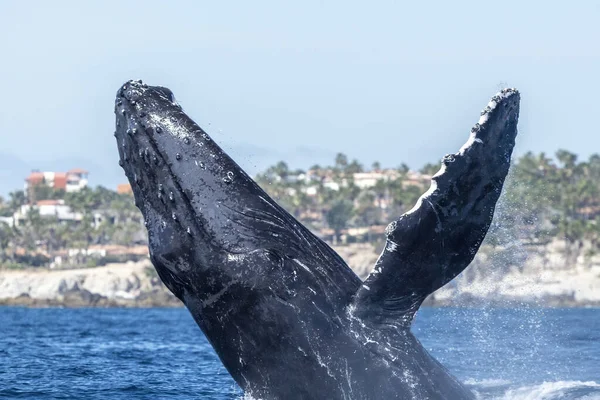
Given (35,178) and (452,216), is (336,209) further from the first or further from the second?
(452,216)

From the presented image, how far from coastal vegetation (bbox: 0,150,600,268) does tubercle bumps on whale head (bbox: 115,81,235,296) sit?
287 feet

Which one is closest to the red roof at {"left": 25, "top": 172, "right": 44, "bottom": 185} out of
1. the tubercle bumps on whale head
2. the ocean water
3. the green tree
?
the green tree

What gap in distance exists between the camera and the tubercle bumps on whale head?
25.8 ft

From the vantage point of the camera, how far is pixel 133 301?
115 m

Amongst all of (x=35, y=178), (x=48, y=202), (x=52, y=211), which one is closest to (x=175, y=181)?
(x=52, y=211)

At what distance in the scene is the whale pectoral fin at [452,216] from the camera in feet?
23.8

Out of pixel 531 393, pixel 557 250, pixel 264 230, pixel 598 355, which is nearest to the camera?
pixel 264 230

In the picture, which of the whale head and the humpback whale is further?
the whale head

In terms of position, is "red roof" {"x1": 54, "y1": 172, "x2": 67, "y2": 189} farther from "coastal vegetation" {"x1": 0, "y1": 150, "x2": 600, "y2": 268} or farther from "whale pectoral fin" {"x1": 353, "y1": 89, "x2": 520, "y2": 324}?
"whale pectoral fin" {"x1": 353, "y1": 89, "x2": 520, "y2": 324}

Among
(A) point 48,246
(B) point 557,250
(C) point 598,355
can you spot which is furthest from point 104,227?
(C) point 598,355

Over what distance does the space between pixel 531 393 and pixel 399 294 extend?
12.4 ft

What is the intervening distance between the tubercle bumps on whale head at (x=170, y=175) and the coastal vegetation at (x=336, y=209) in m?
87.4

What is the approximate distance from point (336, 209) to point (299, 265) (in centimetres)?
11131

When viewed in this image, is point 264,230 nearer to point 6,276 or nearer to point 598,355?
point 598,355
